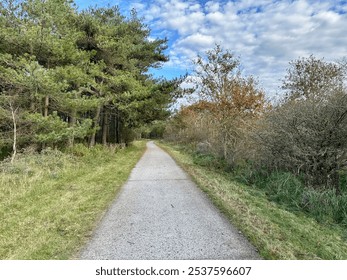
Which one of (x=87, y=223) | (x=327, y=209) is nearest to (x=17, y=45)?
(x=87, y=223)

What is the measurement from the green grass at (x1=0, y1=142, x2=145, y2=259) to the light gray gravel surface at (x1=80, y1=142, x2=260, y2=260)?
14.1 inches

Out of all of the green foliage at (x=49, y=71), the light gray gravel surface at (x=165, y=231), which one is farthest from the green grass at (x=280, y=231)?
the green foliage at (x=49, y=71)

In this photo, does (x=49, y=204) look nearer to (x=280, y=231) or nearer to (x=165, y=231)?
(x=165, y=231)

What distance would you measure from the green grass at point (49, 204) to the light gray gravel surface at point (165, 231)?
1.18 feet

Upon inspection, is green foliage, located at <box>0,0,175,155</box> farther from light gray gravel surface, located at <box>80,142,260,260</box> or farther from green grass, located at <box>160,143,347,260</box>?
green grass, located at <box>160,143,347,260</box>

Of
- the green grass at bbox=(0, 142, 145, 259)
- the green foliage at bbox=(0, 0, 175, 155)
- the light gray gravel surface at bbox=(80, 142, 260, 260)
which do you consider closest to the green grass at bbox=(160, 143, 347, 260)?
the light gray gravel surface at bbox=(80, 142, 260, 260)

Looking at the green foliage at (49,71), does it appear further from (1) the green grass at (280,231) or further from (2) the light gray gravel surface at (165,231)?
(1) the green grass at (280,231)

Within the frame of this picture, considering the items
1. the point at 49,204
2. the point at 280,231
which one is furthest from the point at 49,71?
the point at 280,231

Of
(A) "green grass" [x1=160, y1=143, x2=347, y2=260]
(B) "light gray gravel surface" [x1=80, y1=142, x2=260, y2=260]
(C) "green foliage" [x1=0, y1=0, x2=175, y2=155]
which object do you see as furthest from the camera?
(C) "green foliage" [x1=0, y1=0, x2=175, y2=155]

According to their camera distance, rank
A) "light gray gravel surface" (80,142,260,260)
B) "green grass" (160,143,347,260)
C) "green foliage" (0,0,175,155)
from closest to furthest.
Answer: "light gray gravel surface" (80,142,260,260)
"green grass" (160,143,347,260)
"green foliage" (0,0,175,155)

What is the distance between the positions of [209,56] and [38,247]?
12328 mm

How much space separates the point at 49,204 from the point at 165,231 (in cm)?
302

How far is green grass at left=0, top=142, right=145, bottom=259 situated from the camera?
3.66 meters
